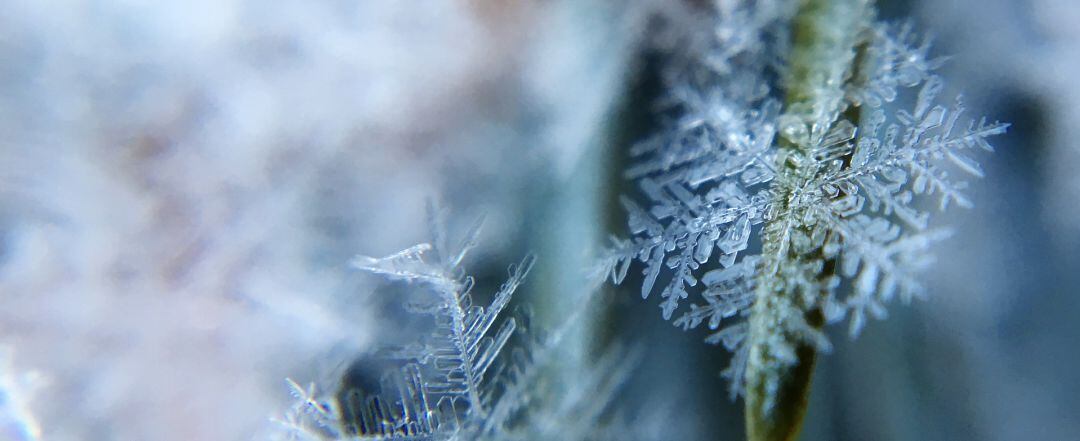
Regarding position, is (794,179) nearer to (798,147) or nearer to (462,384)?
(798,147)

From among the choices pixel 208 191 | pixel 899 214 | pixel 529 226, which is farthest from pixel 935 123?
pixel 208 191

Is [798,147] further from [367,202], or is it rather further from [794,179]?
[367,202]

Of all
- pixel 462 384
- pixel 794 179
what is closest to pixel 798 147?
pixel 794 179
